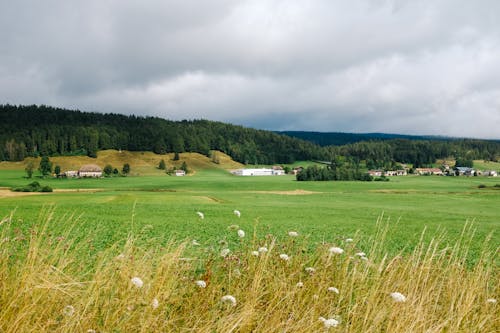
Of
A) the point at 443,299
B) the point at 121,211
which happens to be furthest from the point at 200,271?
the point at 121,211

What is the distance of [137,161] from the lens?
148000mm

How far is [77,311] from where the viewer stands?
4.36m

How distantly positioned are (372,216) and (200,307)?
36.4 metres

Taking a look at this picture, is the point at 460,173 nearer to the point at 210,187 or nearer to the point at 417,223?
the point at 210,187

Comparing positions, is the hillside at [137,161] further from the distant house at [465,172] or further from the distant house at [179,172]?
the distant house at [465,172]

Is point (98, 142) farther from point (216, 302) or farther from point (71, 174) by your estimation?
point (216, 302)

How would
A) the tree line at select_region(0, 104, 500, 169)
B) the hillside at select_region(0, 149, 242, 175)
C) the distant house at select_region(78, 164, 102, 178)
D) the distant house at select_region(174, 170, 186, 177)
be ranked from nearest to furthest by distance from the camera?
the distant house at select_region(78, 164, 102, 178) < the hillside at select_region(0, 149, 242, 175) < the distant house at select_region(174, 170, 186, 177) < the tree line at select_region(0, 104, 500, 169)

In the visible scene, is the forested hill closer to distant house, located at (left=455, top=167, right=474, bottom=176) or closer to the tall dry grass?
distant house, located at (left=455, top=167, right=474, bottom=176)

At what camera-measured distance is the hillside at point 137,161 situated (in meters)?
134

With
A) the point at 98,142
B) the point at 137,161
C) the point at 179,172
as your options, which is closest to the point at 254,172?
the point at 179,172

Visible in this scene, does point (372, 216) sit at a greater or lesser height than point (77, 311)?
lesser

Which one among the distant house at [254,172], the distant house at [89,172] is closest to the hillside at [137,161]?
the distant house at [89,172]

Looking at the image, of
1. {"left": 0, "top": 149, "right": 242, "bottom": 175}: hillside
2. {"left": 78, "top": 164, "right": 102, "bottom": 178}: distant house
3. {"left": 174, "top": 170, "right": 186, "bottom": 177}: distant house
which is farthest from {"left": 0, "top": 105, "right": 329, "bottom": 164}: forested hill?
{"left": 78, "top": 164, "right": 102, "bottom": 178}: distant house

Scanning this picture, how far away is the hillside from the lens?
5261 inches
